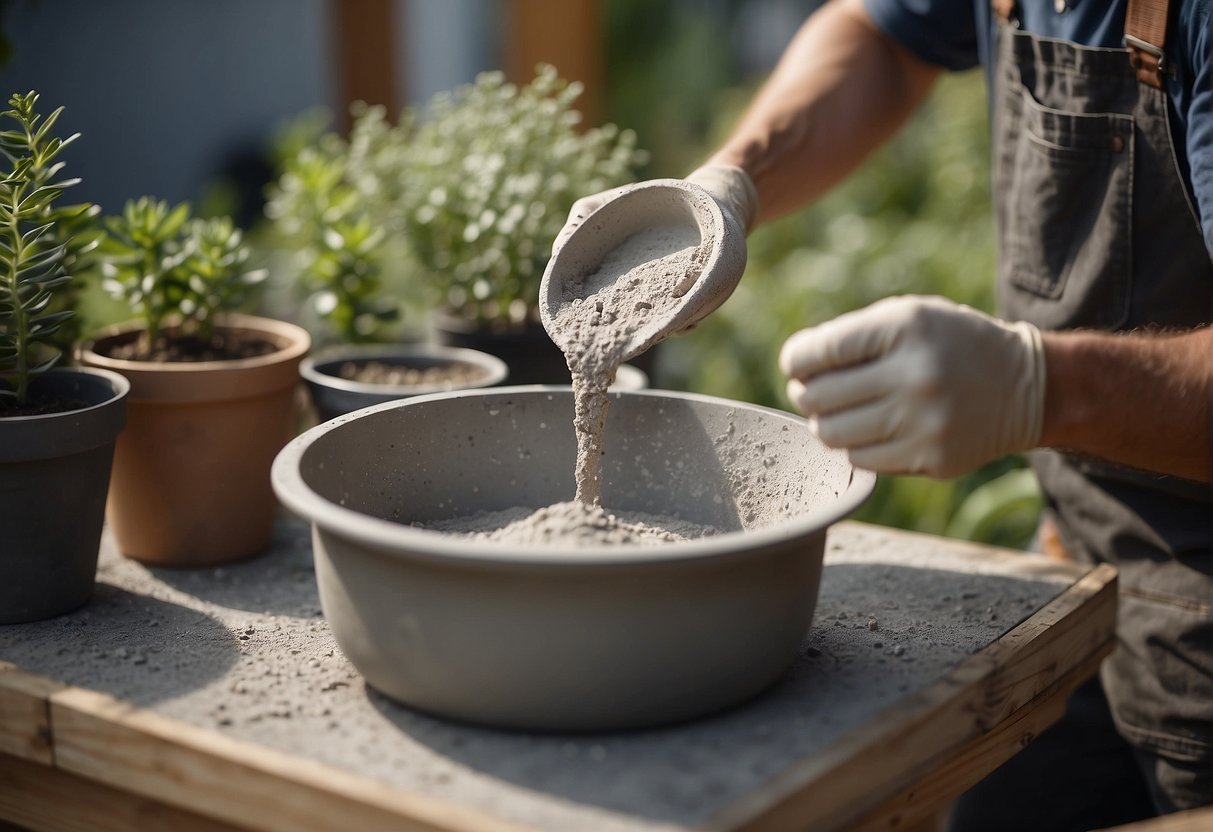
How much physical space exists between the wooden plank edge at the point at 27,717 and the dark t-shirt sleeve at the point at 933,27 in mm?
1577

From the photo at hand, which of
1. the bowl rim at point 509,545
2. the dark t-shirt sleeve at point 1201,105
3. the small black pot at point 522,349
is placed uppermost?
the dark t-shirt sleeve at point 1201,105

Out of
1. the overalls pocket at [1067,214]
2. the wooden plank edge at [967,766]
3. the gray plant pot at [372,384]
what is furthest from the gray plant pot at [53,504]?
the overalls pocket at [1067,214]

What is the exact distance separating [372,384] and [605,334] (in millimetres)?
604

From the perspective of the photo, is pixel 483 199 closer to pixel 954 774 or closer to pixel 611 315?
pixel 611 315

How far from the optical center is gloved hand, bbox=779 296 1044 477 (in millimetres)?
1125

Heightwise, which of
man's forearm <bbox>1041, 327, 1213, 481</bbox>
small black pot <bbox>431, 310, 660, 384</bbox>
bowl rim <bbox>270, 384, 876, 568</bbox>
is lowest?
small black pot <bbox>431, 310, 660, 384</bbox>

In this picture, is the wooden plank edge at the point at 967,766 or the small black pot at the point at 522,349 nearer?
the wooden plank edge at the point at 967,766

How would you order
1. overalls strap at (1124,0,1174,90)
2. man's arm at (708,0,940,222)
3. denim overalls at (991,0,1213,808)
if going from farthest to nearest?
1. man's arm at (708,0,940,222)
2. denim overalls at (991,0,1213,808)
3. overalls strap at (1124,0,1174,90)

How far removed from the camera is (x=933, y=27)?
199 cm

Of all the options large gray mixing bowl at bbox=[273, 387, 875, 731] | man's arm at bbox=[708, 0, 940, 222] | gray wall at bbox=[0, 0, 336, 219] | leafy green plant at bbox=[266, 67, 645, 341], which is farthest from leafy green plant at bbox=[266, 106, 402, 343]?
gray wall at bbox=[0, 0, 336, 219]

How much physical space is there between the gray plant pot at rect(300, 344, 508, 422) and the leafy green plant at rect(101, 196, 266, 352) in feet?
0.55

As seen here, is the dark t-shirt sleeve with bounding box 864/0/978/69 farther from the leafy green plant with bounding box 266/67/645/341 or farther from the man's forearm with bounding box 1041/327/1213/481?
the man's forearm with bounding box 1041/327/1213/481

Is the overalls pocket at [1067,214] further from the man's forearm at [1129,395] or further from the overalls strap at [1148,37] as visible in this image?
the man's forearm at [1129,395]

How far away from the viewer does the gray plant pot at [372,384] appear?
68.0 inches
